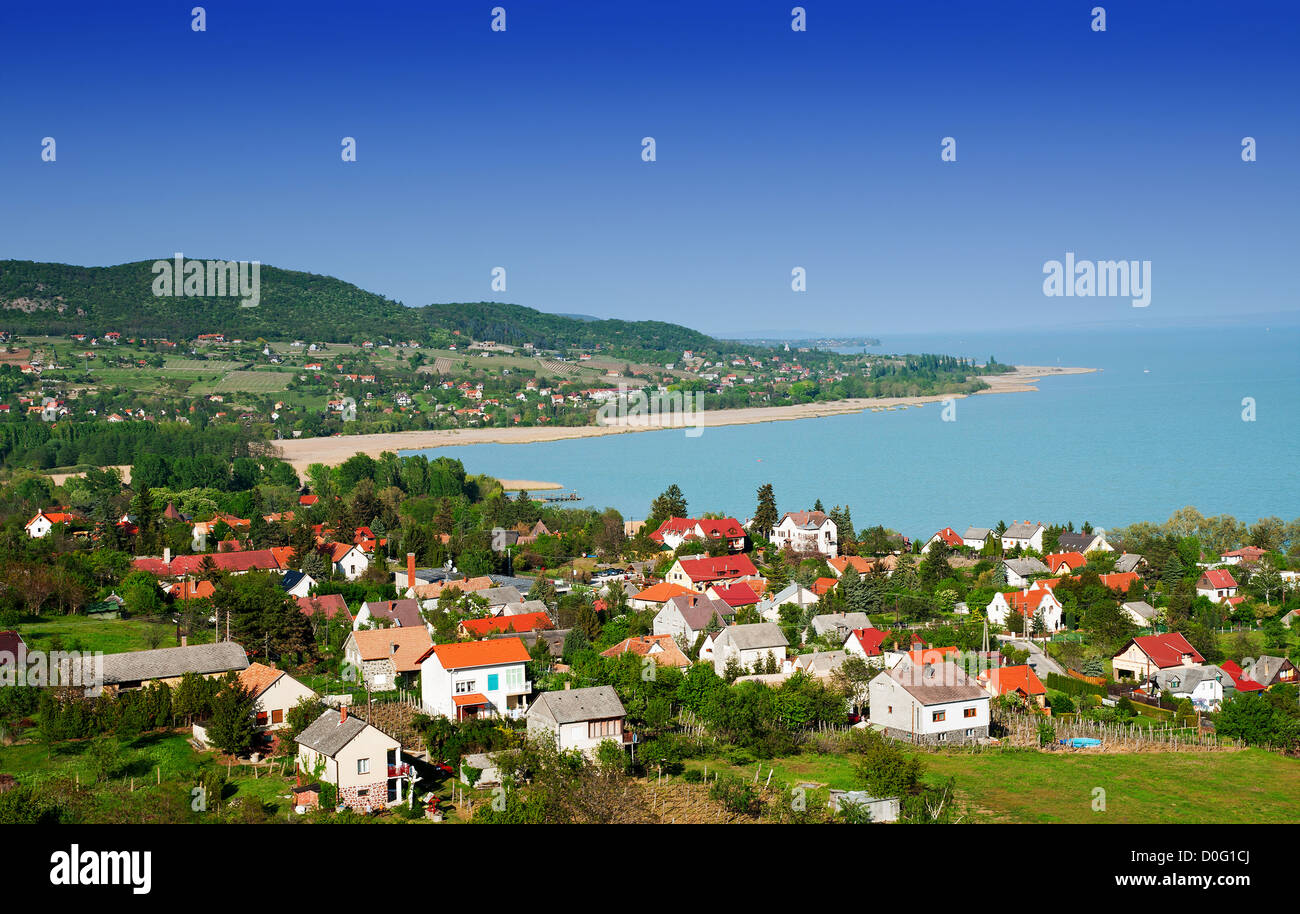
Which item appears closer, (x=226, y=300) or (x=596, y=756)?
(x=596, y=756)

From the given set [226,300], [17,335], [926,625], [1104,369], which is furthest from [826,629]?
[1104,369]

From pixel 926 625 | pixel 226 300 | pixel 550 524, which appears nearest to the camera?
pixel 926 625

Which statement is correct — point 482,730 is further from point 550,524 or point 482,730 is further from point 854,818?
point 550,524

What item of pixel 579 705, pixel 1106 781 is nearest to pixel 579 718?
pixel 579 705

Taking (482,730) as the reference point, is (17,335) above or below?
above

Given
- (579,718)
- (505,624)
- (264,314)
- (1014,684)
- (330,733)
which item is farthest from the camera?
(264,314)

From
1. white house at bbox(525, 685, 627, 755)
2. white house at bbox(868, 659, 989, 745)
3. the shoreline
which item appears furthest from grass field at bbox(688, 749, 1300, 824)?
the shoreline

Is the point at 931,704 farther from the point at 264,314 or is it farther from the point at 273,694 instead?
the point at 264,314
